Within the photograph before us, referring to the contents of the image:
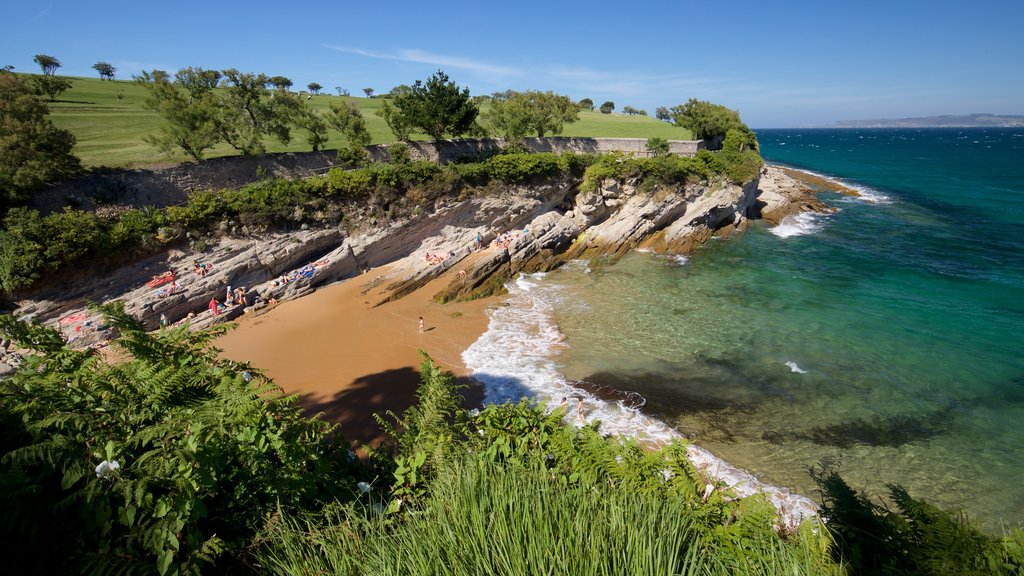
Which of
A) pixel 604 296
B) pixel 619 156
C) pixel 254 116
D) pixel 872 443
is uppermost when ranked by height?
pixel 254 116

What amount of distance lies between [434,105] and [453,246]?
410 inches

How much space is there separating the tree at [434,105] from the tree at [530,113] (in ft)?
20.8

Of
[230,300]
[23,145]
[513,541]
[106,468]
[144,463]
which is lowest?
[230,300]

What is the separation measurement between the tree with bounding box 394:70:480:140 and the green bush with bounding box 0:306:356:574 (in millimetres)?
27325

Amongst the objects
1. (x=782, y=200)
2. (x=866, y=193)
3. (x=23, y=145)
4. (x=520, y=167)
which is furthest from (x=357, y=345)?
(x=866, y=193)

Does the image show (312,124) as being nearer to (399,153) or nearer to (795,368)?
(399,153)

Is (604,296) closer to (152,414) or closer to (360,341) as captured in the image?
(360,341)

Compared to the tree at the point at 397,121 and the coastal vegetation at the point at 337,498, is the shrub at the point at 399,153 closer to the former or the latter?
the tree at the point at 397,121

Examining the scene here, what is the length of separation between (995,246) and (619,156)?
26.7 m

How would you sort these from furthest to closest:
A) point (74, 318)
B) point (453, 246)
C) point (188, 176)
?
point (453, 246) < point (188, 176) < point (74, 318)

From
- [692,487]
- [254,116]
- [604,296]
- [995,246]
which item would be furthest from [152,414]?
[995,246]

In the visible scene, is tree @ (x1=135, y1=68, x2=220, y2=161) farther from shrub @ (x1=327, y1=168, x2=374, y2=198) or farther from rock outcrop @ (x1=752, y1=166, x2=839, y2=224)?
rock outcrop @ (x1=752, y1=166, x2=839, y2=224)

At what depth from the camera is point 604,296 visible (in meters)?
23.6

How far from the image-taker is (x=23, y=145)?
59.2 ft
